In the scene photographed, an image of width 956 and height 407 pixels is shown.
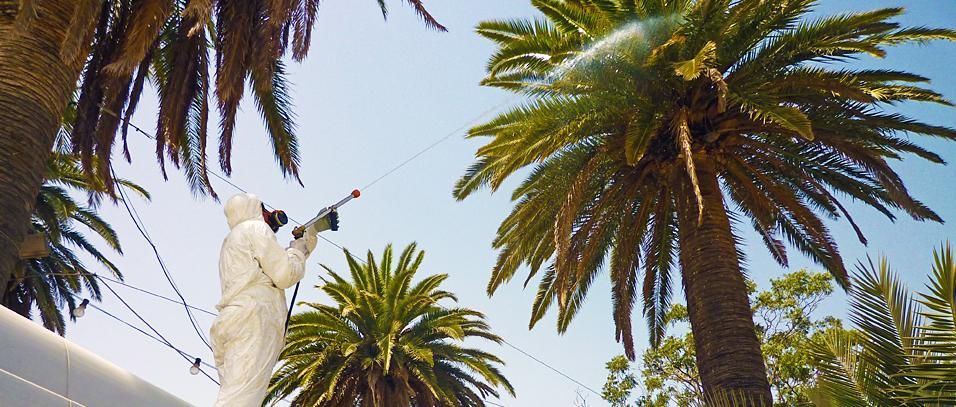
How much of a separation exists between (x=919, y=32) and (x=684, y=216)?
13.5ft

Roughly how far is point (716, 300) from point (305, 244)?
268 inches

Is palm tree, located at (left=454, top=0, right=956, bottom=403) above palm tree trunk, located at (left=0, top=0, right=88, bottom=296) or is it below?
above

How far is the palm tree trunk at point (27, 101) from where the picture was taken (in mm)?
7641

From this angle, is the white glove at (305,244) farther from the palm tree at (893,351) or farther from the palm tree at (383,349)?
the palm tree at (383,349)

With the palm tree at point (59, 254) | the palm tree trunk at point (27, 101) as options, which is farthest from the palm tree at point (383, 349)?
the palm tree trunk at point (27, 101)

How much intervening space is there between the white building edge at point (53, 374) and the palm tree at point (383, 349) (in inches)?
619

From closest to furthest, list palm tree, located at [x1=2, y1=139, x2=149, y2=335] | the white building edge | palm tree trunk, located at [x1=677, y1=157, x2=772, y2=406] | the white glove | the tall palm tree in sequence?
the white building edge, the white glove, the tall palm tree, palm tree trunk, located at [x1=677, y1=157, x2=772, y2=406], palm tree, located at [x1=2, y1=139, x2=149, y2=335]

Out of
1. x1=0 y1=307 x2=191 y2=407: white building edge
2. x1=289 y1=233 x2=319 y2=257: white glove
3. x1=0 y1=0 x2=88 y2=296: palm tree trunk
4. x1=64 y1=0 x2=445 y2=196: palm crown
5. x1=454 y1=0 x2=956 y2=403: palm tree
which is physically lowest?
x1=0 y1=307 x2=191 y2=407: white building edge

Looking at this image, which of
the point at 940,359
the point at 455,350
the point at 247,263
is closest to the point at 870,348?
the point at 940,359

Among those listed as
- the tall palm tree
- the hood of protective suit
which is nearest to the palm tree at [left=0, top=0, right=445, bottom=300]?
the tall palm tree

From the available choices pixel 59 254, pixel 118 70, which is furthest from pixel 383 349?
pixel 118 70

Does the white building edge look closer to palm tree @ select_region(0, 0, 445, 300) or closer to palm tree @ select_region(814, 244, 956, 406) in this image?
palm tree @ select_region(0, 0, 445, 300)

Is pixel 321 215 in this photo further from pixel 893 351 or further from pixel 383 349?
pixel 383 349

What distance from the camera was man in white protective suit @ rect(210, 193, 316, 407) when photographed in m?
5.97
